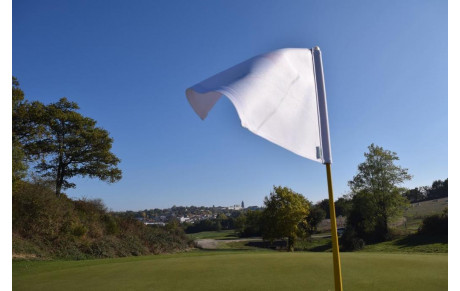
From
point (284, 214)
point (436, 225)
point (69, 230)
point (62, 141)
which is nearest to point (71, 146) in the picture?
point (62, 141)

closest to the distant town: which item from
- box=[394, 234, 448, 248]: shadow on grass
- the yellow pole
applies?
box=[394, 234, 448, 248]: shadow on grass

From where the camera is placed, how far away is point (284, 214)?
83.0 ft

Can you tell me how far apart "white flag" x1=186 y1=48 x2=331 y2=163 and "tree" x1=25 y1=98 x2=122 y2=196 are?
22.6 metres

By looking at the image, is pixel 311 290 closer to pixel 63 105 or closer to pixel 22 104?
pixel 22 104

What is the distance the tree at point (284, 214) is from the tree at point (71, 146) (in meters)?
12.0

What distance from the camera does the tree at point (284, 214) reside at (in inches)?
990

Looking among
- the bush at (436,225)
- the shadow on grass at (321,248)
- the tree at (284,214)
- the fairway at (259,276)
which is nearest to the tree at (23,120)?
the fairway at (259,276)

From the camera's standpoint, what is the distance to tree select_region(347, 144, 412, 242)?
91.5 feet

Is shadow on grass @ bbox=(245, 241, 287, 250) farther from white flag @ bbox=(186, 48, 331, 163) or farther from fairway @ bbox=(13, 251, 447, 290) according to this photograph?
white flag @ bbox=(186, 48, 331, 163)

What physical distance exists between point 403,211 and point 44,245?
2646 centimetres

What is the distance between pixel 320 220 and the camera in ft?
111
